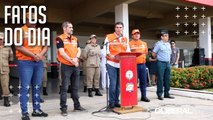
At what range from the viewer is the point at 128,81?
536 centimetres

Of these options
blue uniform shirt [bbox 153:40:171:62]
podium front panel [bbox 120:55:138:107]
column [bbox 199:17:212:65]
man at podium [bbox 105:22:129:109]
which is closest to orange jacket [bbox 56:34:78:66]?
man at podium [bbox 105:22:129:109]

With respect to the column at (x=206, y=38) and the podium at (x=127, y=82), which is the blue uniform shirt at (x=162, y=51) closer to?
the podium at (x=127, y=82)

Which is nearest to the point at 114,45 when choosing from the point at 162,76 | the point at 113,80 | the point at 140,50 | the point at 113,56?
the point at 113,56

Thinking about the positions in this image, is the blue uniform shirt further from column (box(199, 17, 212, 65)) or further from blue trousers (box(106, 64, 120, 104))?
column (box(199, 17, 212, 65))

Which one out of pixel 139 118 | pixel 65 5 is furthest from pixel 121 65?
pixel 65 5

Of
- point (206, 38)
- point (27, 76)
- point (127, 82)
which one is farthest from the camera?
point (206, 38)

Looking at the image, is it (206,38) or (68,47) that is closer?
(68,47)

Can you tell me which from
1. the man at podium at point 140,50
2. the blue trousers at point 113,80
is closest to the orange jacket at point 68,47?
the blue trousers at point 113,80

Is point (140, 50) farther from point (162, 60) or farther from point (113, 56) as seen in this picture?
point (113, 56)

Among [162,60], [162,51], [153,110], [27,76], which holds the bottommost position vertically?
[153,110]

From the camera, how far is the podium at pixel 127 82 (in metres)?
5.27

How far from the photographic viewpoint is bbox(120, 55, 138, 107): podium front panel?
5.28m

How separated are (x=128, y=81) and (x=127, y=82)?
1.1 inches

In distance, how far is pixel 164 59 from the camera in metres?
6.77
